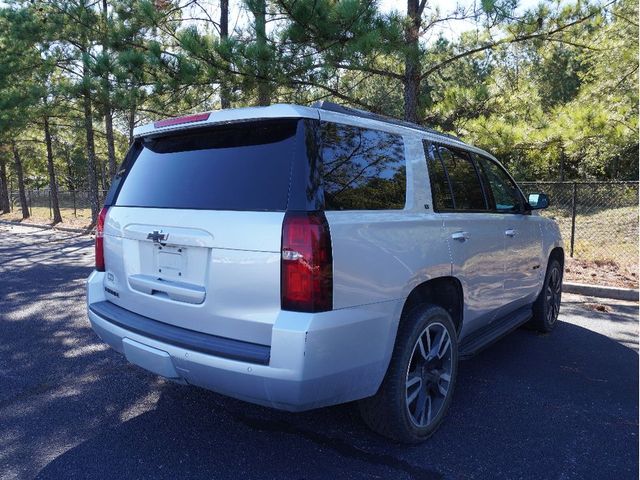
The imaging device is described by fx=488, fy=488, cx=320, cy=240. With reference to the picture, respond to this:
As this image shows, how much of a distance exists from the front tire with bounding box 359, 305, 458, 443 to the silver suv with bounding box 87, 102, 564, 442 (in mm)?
10

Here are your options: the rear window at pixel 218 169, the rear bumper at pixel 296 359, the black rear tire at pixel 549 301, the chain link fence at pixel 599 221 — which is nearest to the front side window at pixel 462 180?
the rear bumper at pixel 296 359

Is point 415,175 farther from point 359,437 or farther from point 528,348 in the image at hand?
point 528,348

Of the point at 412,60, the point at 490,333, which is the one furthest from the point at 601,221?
the point at 490,333

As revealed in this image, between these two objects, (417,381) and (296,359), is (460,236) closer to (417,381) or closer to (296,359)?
(417,381)

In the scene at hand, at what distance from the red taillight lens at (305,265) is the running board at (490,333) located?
1.60 meters

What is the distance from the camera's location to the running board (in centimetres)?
353

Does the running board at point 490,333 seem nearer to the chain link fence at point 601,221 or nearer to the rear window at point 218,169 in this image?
the rear window at point 218,169

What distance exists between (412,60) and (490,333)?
510cm

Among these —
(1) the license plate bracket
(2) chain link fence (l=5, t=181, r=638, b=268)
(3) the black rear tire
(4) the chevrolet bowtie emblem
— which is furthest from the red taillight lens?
(2) chain link fence (l=5, t=181, r=638, b=268)

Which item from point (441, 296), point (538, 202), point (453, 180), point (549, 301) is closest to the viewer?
point (441, 296)

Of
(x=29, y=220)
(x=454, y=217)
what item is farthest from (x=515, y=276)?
(x=29, y=220)

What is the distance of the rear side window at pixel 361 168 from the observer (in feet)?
8.28

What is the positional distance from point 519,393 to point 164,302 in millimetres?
2725

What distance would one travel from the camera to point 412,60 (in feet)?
24.8
